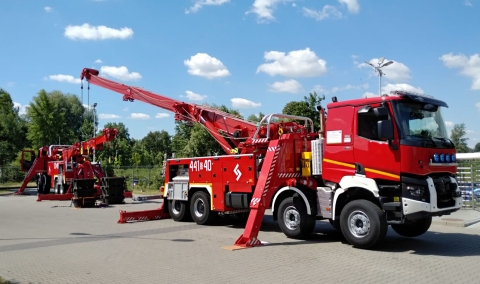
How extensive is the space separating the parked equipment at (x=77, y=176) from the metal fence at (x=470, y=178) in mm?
16054

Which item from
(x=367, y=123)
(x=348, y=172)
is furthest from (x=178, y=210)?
(x=367, y=123)

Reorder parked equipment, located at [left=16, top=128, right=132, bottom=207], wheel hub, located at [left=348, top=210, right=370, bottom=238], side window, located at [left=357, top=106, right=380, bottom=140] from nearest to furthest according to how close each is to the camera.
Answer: wheel hub, located at [left=348, top=210, right=370, bottom=238] < side window, located at [left=357, top=106, right=380, bottom=140] < parked equipment, located at [left=16, top=128, right=132, bottom=207]

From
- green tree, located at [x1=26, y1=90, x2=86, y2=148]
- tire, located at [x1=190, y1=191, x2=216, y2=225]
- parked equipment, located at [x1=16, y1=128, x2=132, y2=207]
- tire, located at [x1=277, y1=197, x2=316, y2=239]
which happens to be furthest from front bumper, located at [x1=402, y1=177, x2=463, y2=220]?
green tree, located at [x1=26, y1=90, x2=86, y2=148]

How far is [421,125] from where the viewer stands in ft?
31.9

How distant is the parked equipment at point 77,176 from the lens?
2171cm

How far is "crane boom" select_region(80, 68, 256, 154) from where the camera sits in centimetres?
1420

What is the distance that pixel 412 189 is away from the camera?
9109 mm

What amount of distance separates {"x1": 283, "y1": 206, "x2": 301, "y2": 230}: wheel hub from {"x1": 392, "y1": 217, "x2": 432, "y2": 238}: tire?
228cm

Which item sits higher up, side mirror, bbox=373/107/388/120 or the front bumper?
side mirror, bbox=373/107/388/120

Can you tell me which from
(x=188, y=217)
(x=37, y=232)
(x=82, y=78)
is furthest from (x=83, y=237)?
(x=82, y=78)

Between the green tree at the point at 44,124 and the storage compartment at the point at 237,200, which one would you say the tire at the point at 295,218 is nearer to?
the storage compartment at the point at 237,200

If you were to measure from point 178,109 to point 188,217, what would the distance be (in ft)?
13.0

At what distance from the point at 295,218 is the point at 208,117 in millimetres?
5796

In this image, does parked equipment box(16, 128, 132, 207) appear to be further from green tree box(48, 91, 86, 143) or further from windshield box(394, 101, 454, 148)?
green tree box(48, 91, 86, 143)
